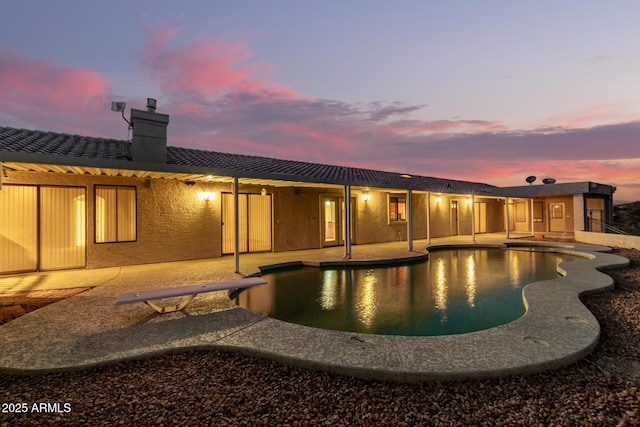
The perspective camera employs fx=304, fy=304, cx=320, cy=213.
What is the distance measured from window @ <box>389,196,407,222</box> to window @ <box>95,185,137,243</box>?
10757mm

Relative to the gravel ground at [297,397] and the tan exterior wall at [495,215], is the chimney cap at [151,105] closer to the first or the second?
the gravel ground at [297,397]

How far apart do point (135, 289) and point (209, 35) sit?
8041mm

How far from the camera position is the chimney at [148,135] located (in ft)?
25.5

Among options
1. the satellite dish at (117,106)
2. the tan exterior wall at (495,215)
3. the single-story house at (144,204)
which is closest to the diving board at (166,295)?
the single-story house at (144,204)

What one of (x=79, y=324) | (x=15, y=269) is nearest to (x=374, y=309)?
(x=79, y=324)

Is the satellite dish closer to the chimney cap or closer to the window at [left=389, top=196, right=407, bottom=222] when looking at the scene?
the chimney cap

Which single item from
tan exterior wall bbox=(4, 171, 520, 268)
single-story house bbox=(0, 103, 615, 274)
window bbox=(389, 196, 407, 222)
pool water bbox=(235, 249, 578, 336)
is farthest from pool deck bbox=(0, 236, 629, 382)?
window bbox=(389, 196, 407, 222)

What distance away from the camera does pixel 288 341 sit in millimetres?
3252

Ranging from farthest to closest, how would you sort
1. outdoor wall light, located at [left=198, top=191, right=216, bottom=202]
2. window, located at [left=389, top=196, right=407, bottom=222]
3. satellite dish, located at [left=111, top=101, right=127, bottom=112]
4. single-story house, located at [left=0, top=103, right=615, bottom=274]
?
1. window, located at [left=389, top=196, right=407, bottom=222]
2. outdoor wall light, located at [left=198, top=191, right=216, bottom=202]
3. satellite dish, located at [left=111, top=101, right=127, bottom=112]
4. single-story house, located at [left=0, top=103, right=615, bottom=274]

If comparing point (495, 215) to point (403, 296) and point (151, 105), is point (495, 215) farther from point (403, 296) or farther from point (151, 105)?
point (151, 105)

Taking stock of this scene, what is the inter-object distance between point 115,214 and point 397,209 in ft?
38.6

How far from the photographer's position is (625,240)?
11695mm

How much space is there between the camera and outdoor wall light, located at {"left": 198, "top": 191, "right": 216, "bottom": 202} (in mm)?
9500

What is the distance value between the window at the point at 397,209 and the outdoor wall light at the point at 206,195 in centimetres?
854
